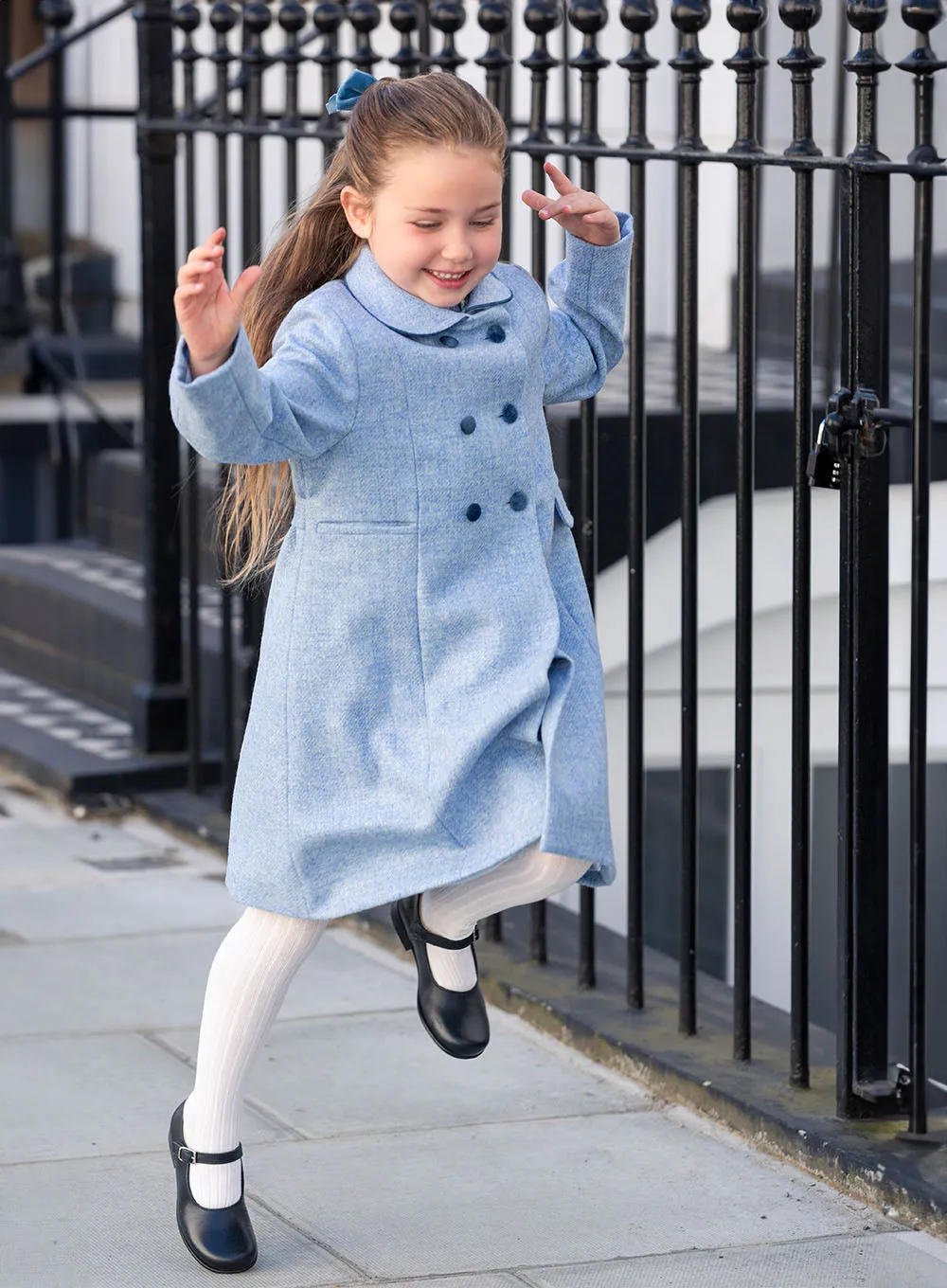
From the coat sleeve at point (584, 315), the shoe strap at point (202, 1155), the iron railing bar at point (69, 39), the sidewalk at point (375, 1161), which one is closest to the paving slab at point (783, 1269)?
the sidewalk at point (375, 1161)

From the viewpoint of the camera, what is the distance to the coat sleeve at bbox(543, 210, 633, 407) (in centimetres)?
301

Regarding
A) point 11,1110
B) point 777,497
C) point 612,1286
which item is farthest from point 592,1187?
point 777,497

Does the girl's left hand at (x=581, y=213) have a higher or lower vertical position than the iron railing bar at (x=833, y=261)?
lower

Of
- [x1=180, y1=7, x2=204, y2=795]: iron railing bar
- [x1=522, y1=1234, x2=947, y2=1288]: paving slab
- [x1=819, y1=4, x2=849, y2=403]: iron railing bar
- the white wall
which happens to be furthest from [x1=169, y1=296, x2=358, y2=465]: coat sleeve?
[x1=819, y1=4, x2=849, y2=403]: iron railing bar

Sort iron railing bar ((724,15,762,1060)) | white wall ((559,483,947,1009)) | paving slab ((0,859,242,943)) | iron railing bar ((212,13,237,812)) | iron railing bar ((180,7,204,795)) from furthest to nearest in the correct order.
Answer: white wall ((559,483,947,1009)) → iron railing bar ((180,7,204,795)) → iron railing bar ((212,13,237,812)) → paving slab ((0,859,242,943)) → iron railing bar ((724,15,762,1060))

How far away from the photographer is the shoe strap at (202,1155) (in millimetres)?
2877

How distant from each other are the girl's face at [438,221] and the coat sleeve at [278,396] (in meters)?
0.12

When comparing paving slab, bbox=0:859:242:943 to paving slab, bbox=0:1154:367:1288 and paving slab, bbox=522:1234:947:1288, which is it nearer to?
paving slab, bbox=0:1154:367:1288

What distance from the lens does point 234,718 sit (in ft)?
18.5

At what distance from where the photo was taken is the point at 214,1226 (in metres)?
2.87

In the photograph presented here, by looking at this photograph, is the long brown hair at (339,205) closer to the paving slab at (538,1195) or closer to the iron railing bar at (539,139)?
the iron railing bar at (539,139)

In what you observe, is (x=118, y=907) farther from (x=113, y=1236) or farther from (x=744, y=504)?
(x=744, y=504)

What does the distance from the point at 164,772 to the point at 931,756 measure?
2609 millimetres

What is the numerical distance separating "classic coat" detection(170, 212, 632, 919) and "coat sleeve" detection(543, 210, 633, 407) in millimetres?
159
